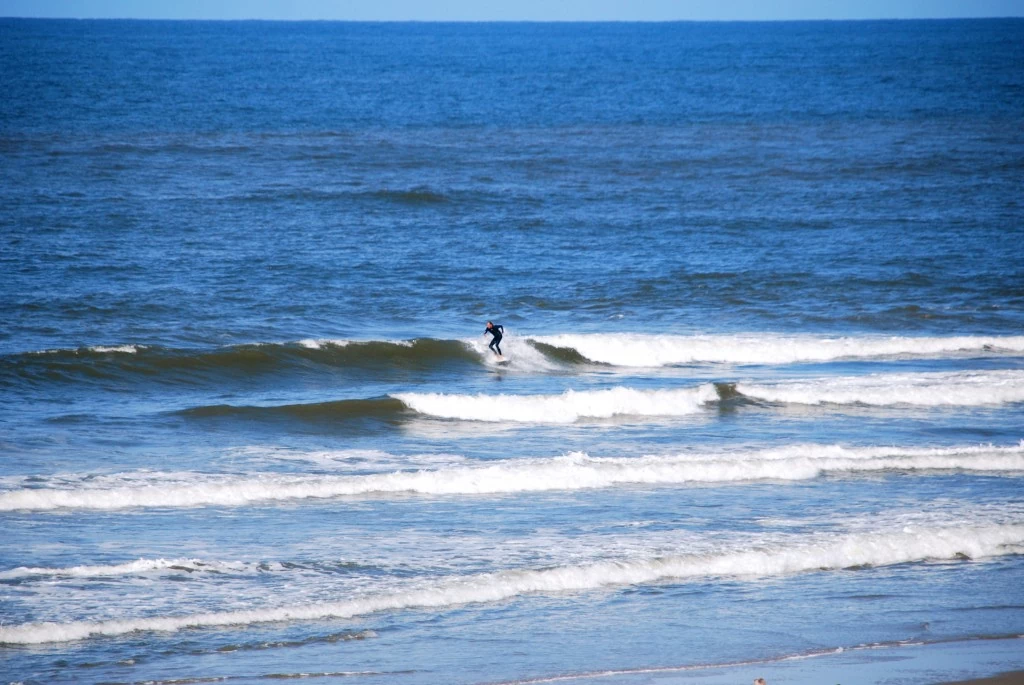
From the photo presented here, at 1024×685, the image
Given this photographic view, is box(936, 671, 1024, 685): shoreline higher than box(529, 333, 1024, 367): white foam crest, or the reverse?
box(529, 333, 1024, 367): white foam crest

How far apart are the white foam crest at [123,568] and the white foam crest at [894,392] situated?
10.4 metres

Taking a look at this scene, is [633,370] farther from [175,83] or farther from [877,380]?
[175,83]

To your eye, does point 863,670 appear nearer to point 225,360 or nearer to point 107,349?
point 225,360

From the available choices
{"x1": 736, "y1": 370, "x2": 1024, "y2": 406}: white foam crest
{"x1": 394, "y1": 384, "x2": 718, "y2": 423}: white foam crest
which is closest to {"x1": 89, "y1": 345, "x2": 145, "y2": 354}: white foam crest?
{"x1": 394, "y1": 384, "x2": 718, "y2": 423}: white foam crest

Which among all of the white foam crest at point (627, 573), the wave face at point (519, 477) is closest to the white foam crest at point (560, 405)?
the wave face at point (519, 477)

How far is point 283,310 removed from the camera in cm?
2317

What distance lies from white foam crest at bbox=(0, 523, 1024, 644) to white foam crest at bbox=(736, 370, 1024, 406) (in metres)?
6.37

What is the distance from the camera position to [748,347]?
2188 centimetres

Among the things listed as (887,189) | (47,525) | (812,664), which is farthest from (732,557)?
(887,189)

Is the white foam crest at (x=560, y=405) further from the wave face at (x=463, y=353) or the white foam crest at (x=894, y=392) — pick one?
the wave face at (x=463, y=353)

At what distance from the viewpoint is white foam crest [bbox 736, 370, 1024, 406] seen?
60.7 feet

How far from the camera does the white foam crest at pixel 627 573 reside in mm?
9711

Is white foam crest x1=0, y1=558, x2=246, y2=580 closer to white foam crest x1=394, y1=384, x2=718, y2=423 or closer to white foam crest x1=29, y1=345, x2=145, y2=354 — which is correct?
white foam crest x1=394, y1=384, x2=718, y2=423

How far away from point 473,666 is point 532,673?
1.61 ft
